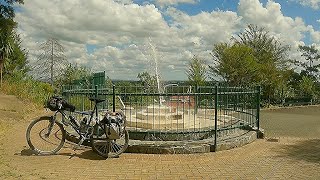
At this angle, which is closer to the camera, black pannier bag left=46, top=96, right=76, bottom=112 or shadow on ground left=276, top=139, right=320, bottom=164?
black pannier bag left=46, top=96, right=76, bottom=112

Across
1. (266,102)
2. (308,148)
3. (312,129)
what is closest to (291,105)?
(266,102)

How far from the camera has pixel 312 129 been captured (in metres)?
14.0

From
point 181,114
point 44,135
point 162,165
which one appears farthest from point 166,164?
point 181,114

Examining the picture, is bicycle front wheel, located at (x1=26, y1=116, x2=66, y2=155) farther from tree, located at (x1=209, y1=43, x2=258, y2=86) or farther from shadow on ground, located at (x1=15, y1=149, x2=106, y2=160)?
tree, located at (x1=209, y1=43, x2=258, y2=86)

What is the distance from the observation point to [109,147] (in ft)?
24.6

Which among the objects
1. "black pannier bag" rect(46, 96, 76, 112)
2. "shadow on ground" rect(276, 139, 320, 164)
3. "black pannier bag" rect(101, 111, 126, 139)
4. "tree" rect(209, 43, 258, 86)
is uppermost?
"tree" rect(209, 43, 258, 86)

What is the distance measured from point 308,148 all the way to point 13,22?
1759cm

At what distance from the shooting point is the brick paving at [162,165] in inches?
245

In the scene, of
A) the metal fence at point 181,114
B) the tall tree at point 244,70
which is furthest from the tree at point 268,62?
the metal fence at point 181,114

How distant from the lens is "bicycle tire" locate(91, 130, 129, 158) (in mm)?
7414

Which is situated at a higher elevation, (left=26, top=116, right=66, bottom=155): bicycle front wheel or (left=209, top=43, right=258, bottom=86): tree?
(left=209, top=43, right=258, bottom=86): tree

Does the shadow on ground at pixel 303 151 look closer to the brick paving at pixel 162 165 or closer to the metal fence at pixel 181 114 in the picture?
the brick paving at pixel 162 165

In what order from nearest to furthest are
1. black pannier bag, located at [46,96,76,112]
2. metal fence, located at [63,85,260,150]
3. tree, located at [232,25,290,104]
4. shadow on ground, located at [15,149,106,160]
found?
shadow on ground, located at [15,149,106,160] < black pannier bag, located at [46,96,76,112] < metal fence, located at [63,85,260,150] < tree, located at [232,25,290,104]

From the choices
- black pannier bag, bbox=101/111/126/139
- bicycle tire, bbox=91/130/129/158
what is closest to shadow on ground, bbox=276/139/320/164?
bicycle tire, bbox=91/130/129/158
